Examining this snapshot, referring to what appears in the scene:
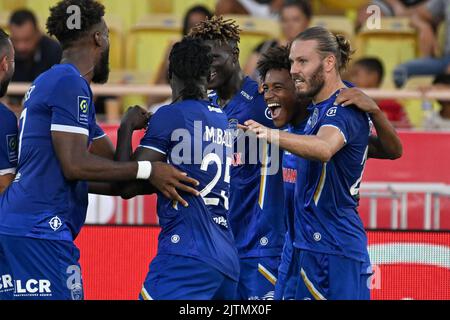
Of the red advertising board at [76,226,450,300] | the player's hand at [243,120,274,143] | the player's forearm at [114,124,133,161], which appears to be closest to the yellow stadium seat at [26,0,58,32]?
the red advertising board at [76,226,450,300]

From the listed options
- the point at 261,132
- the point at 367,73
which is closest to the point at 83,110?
the point at 261,132

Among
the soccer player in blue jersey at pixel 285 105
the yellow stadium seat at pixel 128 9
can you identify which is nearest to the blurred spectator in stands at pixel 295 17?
the yellow stadium seat at pixel 128 9

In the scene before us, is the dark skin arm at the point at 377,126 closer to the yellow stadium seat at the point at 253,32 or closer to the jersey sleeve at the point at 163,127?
the jersey sleeve at the point at 163,127

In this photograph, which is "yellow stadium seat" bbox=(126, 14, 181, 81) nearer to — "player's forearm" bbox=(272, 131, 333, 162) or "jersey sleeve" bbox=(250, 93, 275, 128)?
"jersey sleeve" bbox=(250, 93, 275, 128)

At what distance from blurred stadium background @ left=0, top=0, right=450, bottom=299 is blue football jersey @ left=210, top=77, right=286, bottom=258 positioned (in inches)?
49.6

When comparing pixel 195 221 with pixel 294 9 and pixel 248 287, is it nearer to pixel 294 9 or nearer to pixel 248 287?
pixel 248 287

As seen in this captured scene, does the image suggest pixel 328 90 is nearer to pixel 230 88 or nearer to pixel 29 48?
pixel 230 88

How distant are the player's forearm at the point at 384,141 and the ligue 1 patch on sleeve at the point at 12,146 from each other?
7.04 feet

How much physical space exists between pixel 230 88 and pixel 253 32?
5.41m

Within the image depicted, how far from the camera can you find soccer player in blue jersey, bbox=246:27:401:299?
5.77 meters

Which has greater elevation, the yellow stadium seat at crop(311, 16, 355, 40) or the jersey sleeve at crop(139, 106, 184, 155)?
the yellow stadium seat at crop(311, 16, 355, 40)
